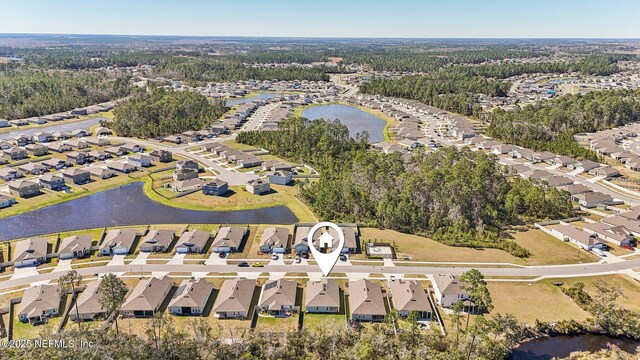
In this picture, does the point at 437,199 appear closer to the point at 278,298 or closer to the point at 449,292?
the point at 449,292

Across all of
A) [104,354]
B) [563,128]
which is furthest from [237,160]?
[563,128]

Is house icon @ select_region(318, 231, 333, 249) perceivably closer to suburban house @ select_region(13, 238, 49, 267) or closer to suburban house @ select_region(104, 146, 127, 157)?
suburban house @ select_region(13, 238, 49, 267)

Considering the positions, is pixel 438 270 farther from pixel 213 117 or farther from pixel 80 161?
pixel 213 117

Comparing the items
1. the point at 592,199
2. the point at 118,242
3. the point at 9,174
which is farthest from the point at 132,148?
the point at 592,199

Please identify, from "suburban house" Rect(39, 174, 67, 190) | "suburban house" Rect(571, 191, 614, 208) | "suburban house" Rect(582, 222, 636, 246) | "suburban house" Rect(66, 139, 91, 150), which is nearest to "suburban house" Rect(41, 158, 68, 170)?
"suburban house" Rect(39, 174, 67, 190)

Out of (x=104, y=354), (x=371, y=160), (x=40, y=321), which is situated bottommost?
(x=40, y=321)
